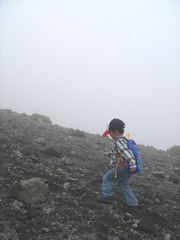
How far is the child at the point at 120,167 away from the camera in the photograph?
6312 millimetres

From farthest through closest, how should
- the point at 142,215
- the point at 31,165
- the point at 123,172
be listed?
the point at 31,165
the point at 123,172
the point at 142,215

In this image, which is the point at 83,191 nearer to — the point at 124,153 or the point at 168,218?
the point at 124,153

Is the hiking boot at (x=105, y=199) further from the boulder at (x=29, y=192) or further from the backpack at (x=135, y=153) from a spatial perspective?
the boulder at (x=29, y=192)

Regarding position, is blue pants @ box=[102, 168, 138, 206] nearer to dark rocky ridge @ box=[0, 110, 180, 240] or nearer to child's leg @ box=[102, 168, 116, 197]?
child's leg @ box=[102, 168, 116, 197]

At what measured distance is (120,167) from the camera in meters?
6.47

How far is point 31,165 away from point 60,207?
2.60m

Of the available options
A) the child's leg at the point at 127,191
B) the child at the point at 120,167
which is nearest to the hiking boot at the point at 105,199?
the child at the point at 120,167

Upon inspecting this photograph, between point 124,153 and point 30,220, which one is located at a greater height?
point 124,153

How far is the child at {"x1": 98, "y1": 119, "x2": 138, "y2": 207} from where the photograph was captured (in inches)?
249

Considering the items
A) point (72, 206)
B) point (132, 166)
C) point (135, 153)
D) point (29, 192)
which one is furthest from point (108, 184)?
point (29, 192)

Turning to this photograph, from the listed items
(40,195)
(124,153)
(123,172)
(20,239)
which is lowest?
(20,239)

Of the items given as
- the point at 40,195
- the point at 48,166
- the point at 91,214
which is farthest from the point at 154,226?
the point at 48,166

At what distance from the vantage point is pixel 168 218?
6152 millimetres

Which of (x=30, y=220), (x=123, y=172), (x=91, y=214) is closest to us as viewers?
(x=30, y=220)
